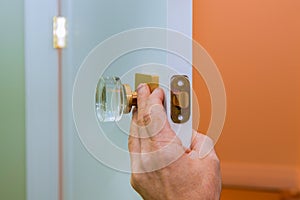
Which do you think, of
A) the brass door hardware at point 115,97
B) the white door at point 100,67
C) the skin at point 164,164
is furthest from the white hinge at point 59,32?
the skin at point 164,164

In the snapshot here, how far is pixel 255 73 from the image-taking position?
0.78 m

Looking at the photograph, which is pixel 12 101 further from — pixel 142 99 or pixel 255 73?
pixel 255 73

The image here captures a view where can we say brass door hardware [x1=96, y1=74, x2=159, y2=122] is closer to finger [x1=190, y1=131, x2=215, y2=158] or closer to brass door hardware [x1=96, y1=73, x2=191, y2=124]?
brass door hardware [x1=96, y1=73, x2=191, y2=124]

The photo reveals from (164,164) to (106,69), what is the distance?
0.85ft

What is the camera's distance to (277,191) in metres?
0.75

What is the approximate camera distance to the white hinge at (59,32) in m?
0.81

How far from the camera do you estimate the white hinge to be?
0.81 metres

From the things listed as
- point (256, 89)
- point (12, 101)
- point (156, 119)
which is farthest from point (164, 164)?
point (12, 101)

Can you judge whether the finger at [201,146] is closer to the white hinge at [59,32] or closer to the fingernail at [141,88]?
the fingernail at [141,88]

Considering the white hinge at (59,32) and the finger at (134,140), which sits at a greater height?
the white hinge at (59,32)

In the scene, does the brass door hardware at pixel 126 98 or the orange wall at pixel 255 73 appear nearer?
the brass door hardware at pixel 126 98

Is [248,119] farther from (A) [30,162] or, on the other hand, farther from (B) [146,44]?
(A) [30,162]

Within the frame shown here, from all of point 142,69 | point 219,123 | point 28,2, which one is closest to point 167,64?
point 142,69

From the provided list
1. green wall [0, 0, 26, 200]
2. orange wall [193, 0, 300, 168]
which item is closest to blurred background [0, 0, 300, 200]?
orange wall [193, 0, 300, 168]
